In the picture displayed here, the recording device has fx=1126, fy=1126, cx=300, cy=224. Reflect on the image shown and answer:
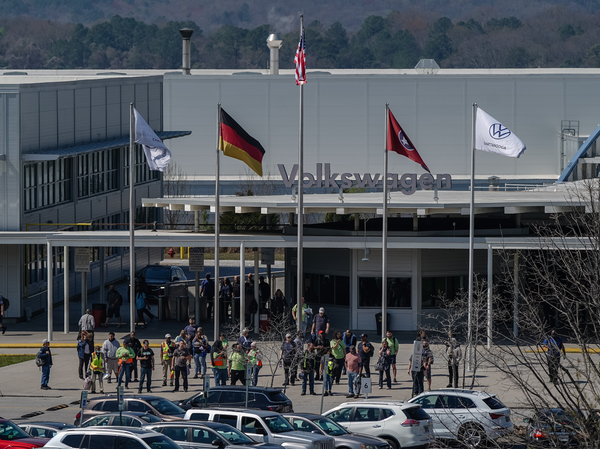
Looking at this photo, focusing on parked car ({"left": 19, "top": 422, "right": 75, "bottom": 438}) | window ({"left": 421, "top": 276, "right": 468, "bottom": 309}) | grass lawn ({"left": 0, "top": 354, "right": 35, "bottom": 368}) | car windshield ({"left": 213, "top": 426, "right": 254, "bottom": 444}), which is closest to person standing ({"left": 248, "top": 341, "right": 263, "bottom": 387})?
parked car ({"left": 19, "top": 422, "right": 75, "bottom": 438})

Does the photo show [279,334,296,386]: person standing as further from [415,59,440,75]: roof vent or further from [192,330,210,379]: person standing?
[415,59,440,75]: roof vent

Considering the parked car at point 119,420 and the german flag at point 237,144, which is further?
the german flag at point 237,144

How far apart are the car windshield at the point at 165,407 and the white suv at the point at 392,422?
144 inches

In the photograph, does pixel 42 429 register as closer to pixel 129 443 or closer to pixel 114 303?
pixel 129 443

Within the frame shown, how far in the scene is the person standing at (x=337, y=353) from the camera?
108ft

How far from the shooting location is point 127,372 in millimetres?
33094

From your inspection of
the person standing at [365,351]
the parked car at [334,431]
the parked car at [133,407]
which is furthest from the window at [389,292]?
the parked car at [334,431]

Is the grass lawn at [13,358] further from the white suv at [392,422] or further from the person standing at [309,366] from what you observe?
the white suv at [392,422]

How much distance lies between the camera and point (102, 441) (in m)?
21.1

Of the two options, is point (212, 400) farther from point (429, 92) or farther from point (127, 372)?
point (429, 92)

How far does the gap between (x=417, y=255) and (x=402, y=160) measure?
37.6 metres

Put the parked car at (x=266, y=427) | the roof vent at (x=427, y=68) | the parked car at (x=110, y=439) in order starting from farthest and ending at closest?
the roof vent at (x=427, y=68), the parked car at (x=266, y=427), the parked car at (x=110, y=439)

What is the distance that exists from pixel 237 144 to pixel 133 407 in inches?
499

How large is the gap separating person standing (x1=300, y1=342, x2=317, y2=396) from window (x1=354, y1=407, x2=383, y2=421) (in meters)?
6.17
